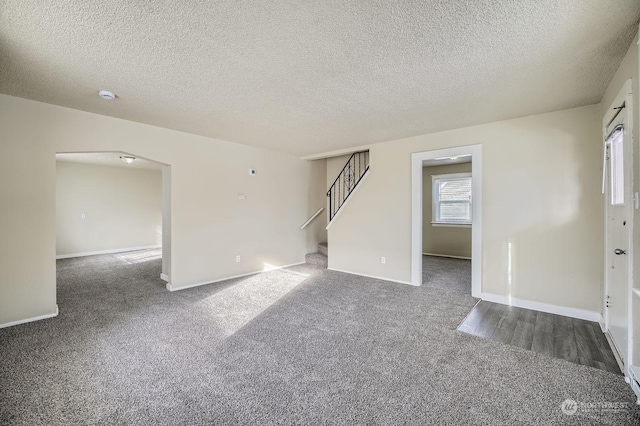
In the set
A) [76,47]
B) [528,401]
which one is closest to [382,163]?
[528,401]

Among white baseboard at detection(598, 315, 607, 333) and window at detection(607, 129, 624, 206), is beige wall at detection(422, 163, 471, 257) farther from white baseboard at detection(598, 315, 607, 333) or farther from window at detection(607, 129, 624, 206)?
window at detection(607, 129, 624, 206)

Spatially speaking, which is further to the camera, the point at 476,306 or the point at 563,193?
the point at 476,306

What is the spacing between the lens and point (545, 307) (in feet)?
11.1

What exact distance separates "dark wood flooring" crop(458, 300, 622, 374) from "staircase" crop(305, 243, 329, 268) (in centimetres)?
326

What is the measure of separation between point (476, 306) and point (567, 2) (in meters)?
3.22

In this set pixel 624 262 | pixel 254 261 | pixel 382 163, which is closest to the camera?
pixel 624 262

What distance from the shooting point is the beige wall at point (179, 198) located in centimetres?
297

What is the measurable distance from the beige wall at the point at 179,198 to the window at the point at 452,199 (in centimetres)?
315

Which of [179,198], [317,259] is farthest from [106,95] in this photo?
[317,259]

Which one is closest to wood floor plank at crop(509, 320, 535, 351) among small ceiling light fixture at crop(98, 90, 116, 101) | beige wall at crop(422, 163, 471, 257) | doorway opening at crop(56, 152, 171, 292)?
beige wall at crop(422, 163, 471, 257)

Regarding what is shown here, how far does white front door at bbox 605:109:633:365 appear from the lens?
6.90ft

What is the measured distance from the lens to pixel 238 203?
16.7 feet

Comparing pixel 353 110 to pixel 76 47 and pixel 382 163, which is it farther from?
pixel 76 47

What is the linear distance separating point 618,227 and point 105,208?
10438mm
